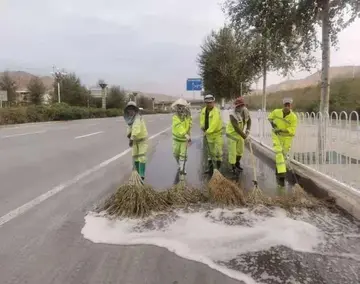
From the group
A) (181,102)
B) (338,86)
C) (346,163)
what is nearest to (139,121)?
(181,102)

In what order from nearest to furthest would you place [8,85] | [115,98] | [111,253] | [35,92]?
[111,253] < [8,85] < [35,92] < [115,98]

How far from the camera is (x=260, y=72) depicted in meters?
18.0

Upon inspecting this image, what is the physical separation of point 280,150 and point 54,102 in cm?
5169

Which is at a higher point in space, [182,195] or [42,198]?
[182,195]

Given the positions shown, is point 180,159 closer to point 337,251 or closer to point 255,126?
point 337,251

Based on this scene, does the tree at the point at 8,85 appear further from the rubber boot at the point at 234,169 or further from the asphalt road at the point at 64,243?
the rubber boot at the point at 234,169

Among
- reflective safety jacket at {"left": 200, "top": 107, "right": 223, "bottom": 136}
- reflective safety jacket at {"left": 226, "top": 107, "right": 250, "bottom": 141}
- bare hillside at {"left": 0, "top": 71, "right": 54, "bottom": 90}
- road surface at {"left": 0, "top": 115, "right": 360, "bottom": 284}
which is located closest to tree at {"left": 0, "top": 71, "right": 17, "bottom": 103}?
bare hillside at {"left": 0, "top": 71, "right": 54, "bottom": 90}

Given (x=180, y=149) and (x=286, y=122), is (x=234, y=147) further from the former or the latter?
(x=286, y=122)

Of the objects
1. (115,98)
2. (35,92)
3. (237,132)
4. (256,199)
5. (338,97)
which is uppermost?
(35,92)

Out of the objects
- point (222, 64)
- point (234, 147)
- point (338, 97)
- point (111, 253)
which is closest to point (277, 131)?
point (234, 147)

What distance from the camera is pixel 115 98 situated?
248 feet

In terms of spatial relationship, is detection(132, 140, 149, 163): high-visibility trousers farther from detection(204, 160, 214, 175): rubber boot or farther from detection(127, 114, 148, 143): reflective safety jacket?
detection(204, 160, 214, 175): rubber boot

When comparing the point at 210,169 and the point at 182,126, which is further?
the point at 210,169

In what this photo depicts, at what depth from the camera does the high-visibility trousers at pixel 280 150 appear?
7.21 metres
